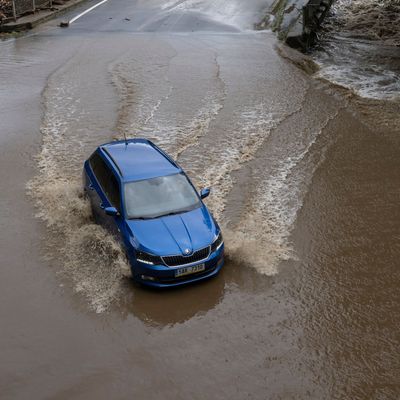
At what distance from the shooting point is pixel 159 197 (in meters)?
10.2

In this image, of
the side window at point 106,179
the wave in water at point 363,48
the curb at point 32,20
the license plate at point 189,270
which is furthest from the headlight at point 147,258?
the curb at point 32,20

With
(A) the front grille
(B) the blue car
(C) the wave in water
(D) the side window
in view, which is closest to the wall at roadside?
(C) the wave in water

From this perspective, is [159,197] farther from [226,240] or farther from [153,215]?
[226,240]

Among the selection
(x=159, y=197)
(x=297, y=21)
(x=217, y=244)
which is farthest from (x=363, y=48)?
(x=217, y=244)

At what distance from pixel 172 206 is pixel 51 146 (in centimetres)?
668

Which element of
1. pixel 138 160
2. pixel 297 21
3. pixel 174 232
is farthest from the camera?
pixel 297 21

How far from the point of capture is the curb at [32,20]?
2555 cm

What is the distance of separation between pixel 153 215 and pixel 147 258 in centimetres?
98

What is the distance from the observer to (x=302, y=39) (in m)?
25.0

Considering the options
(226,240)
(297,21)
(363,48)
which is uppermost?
(226,240)

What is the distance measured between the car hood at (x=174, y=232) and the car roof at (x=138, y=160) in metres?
1.10

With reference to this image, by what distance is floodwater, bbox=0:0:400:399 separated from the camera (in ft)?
26.4

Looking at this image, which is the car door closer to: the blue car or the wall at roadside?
the blue car

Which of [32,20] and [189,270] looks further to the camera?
[32,20]
